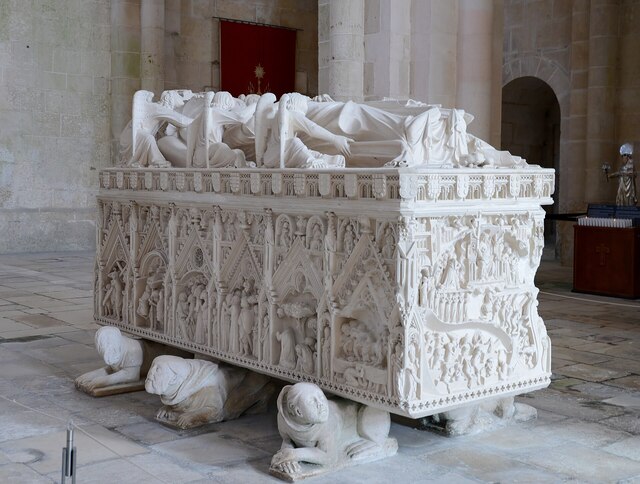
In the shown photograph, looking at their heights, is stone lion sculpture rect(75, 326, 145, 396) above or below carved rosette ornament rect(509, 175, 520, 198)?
below

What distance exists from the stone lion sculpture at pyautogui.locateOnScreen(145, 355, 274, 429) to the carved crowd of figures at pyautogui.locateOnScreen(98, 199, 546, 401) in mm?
160

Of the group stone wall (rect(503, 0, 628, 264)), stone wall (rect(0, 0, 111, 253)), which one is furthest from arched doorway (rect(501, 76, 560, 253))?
stone wall (rect(0, 0, 111, 253))

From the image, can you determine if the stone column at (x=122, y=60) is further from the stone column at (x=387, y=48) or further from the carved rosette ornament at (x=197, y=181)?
the carved rosette ornament at (x=197, y=181)

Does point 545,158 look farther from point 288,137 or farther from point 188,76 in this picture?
point 288,137

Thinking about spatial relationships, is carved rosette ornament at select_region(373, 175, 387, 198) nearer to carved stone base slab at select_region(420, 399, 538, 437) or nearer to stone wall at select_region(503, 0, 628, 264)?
carved stone base slab at select_region(420, 399, 538, 437)

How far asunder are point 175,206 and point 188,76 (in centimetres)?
1116

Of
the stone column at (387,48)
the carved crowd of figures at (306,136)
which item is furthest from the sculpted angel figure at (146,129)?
the stone column at (387,48)

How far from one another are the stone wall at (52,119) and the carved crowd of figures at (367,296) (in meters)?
9.44

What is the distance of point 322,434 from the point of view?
14.0ft

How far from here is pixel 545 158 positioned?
18.0 m

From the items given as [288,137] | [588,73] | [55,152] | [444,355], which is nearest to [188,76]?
[55,152]

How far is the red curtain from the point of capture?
663 inches

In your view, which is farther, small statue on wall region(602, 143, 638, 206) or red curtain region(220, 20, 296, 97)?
red curtain region(220, 20, 296, 97)

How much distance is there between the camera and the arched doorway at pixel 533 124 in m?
17.0
